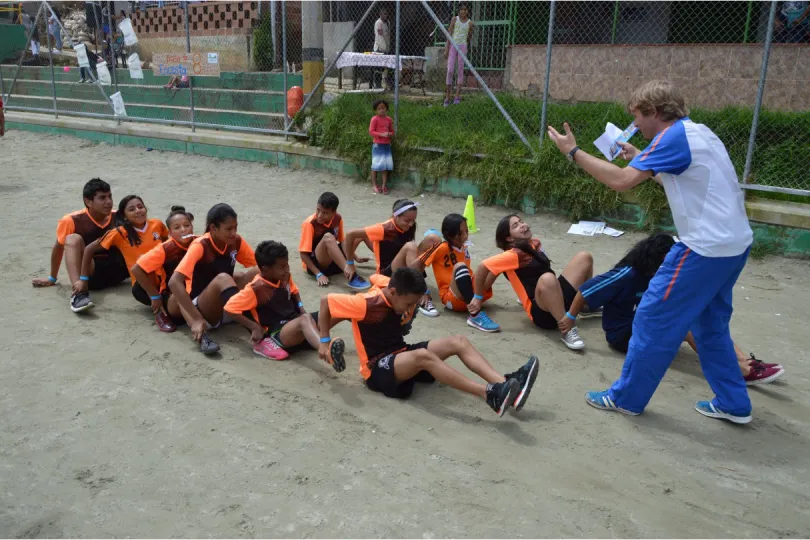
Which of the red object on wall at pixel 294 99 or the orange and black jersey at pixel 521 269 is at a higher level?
the red object on wall at pixel 294 99

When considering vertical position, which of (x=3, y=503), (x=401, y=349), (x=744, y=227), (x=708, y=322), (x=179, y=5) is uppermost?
(x=179, y=5)

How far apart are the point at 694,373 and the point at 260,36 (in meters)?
14.2

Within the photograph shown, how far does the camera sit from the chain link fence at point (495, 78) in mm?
9102

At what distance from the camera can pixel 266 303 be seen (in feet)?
15.4

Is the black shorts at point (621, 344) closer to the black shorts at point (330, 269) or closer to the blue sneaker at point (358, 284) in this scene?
the blue sneaker at point (358, 284)

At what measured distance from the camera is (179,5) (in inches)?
750

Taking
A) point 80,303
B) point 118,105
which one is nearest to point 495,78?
point 118,105

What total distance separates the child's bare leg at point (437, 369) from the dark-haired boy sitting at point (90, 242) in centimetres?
307

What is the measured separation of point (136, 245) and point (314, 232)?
1603 millimetres

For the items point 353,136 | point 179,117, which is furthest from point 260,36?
point 353,136

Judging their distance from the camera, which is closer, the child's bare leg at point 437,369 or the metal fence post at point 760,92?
the child's bare leg at point 437,369

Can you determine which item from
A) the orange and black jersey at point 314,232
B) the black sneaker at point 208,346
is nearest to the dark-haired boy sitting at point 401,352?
the black sneaker at point 208,346

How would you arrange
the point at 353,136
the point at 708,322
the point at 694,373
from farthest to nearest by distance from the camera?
the point at 353,136
the point at 694,373
the point at 708,322

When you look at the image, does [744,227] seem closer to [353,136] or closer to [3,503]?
[3,503]
